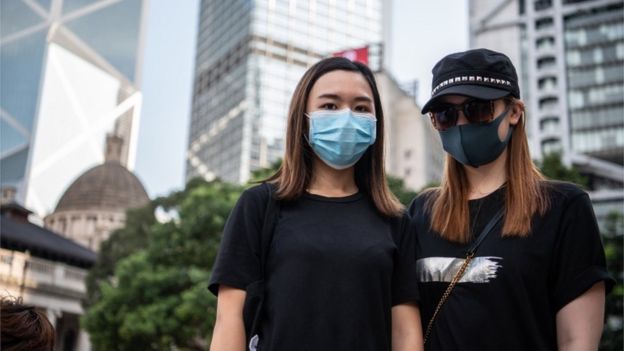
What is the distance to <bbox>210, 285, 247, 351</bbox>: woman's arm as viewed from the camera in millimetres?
2643

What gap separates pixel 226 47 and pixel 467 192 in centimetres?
11415

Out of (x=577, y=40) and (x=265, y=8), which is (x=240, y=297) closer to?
(x=577, y=40)

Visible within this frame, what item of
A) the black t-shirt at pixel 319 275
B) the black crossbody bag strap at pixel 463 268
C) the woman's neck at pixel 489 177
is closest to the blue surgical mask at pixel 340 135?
the black t-shirt at pixel 319 275

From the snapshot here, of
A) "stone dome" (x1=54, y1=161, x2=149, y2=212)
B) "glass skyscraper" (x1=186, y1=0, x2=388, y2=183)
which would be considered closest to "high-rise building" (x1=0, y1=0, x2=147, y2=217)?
"glass skyscraper" (x1=186, y1=0, x2=388, y2=183)

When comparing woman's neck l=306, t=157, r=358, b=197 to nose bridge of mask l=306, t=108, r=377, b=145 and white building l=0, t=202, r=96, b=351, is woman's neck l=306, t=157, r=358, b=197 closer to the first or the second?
nose bridge of mask l=306, t=108, r=377, b=145

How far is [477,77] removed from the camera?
3.02 m

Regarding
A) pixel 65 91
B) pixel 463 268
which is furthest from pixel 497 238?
pixel 65 91

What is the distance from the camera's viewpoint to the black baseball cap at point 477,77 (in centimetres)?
300

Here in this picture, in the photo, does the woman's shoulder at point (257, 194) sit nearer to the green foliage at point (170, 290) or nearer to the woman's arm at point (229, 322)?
the woman's arm at point (229, 322)

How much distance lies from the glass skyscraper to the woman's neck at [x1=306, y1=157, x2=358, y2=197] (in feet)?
312

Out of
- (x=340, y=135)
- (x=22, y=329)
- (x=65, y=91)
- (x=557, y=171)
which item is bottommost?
(x=22, y=329)

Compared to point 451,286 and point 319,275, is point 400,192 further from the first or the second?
point 319,275

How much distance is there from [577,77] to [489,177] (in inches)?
2625

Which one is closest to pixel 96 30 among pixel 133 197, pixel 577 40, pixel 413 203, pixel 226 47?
pixel 226 47
